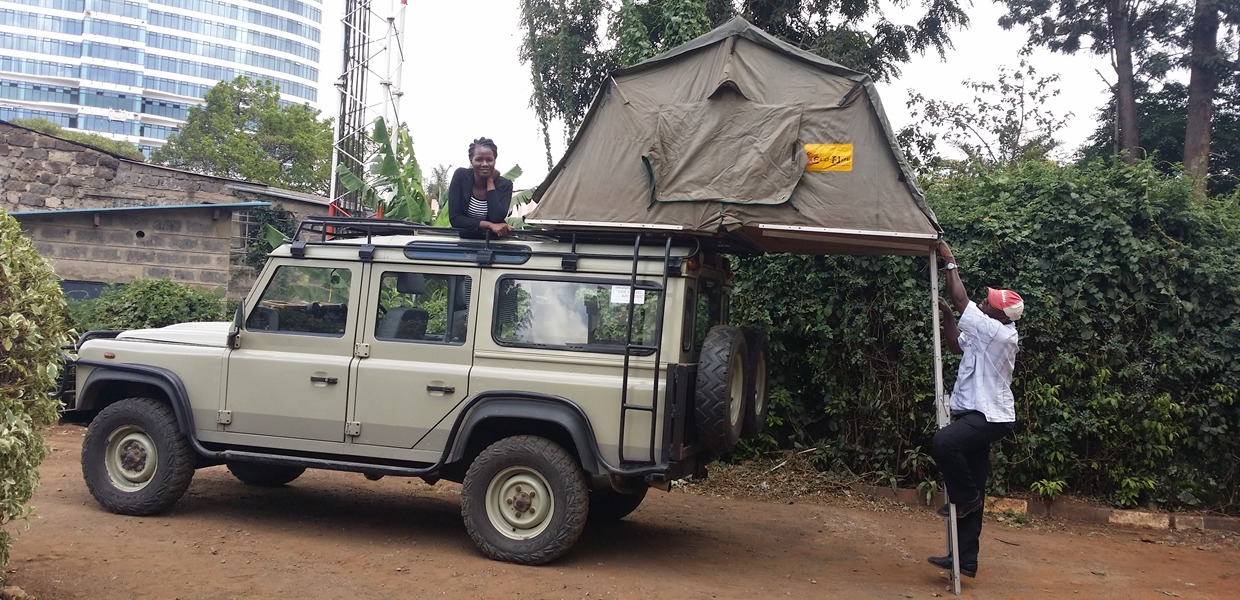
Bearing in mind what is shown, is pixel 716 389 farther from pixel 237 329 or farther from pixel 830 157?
pixel 237 329

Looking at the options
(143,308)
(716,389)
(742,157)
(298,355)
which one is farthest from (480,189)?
(143,308)

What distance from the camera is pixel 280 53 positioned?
373ft

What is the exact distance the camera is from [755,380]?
6.57 meters

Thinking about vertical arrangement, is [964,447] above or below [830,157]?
below

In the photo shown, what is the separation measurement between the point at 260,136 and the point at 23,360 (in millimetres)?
48878

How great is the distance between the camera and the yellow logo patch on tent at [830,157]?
6.02 metres

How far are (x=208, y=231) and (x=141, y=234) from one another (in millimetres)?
940

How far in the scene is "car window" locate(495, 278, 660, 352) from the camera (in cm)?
595

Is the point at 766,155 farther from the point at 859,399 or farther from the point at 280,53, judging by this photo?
the point at 280,53

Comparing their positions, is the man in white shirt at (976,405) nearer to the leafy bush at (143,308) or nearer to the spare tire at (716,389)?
the spare tire at (716,389)

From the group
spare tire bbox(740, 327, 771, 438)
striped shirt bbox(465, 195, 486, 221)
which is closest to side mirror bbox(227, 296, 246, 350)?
striped shirt bbox(465, 195, 486, 221)

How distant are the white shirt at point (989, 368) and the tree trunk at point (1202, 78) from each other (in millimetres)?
14293

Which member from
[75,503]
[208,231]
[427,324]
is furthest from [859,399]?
[208,231]

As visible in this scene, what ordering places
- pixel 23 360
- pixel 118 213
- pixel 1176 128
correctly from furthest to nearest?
pixel 1176 128, pixel 118 213, pixel 23 360
